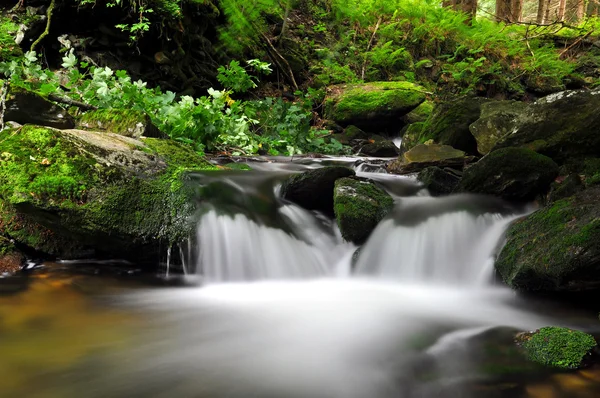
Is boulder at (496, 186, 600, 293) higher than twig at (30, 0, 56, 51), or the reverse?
twig at (30, 0, 56, 51)

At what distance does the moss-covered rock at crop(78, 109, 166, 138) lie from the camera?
5133 millimetres

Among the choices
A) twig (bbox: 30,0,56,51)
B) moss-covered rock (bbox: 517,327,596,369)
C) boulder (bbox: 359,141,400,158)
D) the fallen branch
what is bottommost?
moss-covered rock (bbox: 517,327,596,369)

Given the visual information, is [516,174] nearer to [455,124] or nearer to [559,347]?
[455,124]

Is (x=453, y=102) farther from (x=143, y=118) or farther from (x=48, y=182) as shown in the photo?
(x=48, y=182)

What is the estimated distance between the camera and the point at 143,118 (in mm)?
5184

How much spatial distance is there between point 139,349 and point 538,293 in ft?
9.01

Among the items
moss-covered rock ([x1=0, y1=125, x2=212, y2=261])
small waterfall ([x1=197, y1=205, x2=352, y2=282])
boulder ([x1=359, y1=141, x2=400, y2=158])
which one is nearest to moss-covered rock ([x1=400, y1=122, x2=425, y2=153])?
boulder ([x1=359, y1=141, x2=400, y2=158])

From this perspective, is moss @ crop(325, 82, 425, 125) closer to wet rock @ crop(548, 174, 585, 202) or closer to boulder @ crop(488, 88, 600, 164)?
boulder @ crop(488, 88, 600, 164)

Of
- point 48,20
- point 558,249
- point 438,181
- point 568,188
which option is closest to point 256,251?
point 558,249

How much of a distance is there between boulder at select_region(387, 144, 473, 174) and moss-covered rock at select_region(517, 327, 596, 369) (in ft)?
12.8

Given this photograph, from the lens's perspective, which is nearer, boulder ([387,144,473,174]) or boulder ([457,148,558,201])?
boulder ([457,148,558,201])

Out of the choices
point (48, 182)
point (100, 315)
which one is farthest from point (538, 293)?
point (48, 182)

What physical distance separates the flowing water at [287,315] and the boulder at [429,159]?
113 cm

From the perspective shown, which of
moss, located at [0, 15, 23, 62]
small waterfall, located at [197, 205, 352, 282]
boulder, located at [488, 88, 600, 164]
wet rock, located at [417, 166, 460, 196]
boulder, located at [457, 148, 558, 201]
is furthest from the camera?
moss, located at [0, 15, 23, 62]
